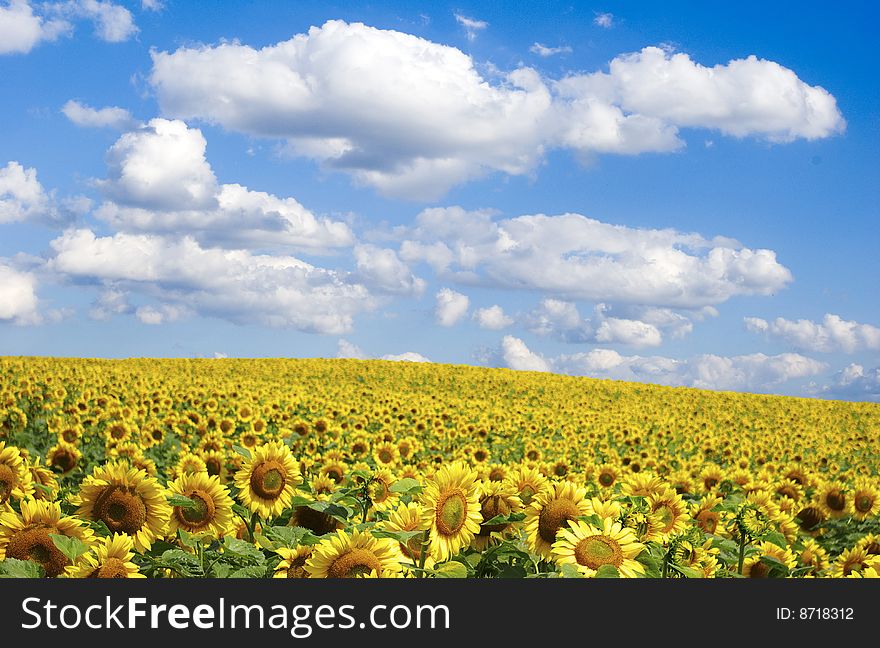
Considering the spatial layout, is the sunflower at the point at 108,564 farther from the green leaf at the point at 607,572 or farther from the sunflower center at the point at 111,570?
the green leaf at the point at 607,572

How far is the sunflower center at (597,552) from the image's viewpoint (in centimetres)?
320

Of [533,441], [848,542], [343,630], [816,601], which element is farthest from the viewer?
[533,441]

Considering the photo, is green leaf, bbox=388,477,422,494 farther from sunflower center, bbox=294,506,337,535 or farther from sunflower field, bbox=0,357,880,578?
sunflower center, bbox=294,506,337,535

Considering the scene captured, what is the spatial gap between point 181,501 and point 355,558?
129cm

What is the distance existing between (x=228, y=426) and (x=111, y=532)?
11.2 meters

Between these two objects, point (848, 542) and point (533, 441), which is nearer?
point (848, 542)

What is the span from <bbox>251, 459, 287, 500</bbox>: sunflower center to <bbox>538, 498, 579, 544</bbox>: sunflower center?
1568mm

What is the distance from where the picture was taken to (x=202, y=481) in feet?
13.4

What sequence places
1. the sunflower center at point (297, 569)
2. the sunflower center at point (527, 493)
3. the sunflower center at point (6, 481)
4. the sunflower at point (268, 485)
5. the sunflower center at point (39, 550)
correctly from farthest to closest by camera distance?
the sunflower at point (268, 485) → the sunflower center at point (6, 481) → the sunflower center at point (527, 493) → the sunflower center at point (39, 550) → the sunflower center at point (297, 569)

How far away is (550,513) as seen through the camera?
3533 millimetres

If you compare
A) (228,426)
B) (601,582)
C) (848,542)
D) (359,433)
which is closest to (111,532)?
(601,582)

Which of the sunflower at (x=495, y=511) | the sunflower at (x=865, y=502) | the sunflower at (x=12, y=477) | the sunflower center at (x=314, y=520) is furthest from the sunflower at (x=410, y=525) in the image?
the sunflower at (x=865, y=502)

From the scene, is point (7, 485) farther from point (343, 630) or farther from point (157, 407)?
point (157, 407)

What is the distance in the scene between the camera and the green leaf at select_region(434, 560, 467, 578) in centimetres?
319
